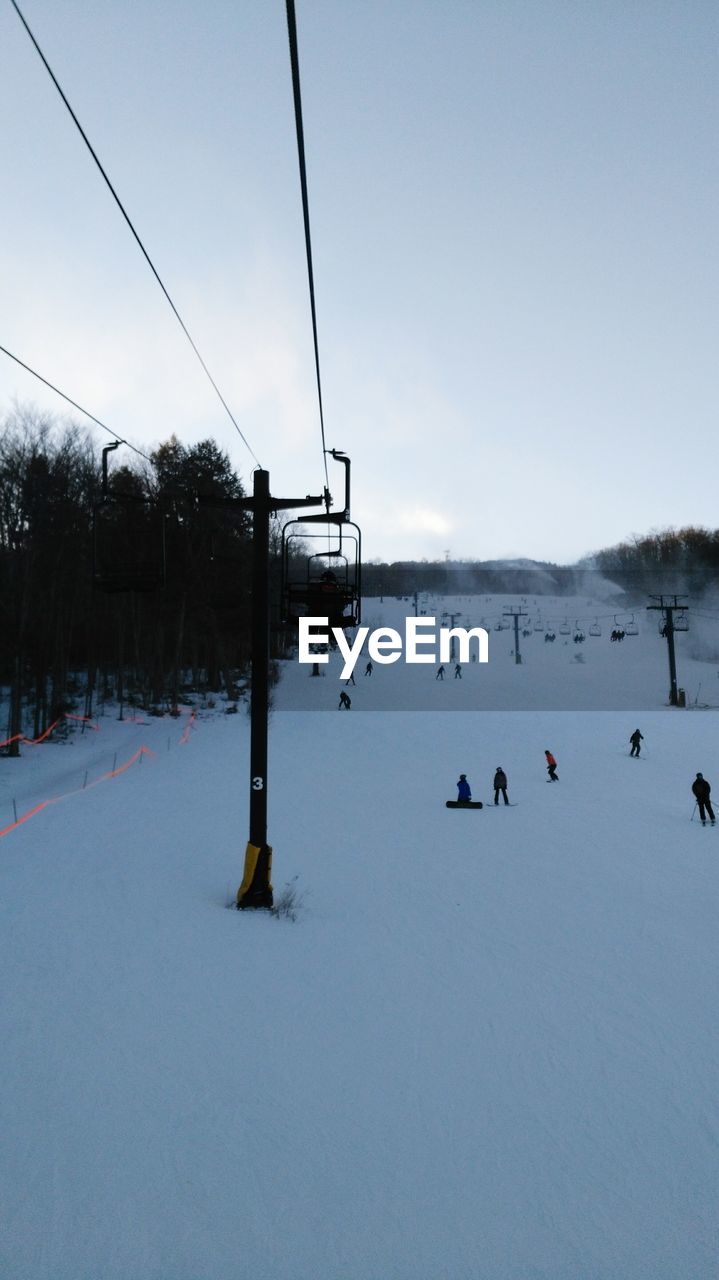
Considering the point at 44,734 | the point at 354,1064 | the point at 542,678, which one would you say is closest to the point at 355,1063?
the point at 354,1064

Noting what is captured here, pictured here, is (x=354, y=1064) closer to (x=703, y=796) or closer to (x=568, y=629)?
(x=703, y=796)

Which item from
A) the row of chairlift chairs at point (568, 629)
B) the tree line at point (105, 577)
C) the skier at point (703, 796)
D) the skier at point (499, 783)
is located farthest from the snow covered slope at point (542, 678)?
the skier at point (703, 796)

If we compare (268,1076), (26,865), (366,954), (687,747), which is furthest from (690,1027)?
(687,747)

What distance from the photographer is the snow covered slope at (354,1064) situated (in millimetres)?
3988

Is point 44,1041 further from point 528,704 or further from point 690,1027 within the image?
point 528,704

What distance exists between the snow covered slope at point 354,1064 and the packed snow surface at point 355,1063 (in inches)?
0.8

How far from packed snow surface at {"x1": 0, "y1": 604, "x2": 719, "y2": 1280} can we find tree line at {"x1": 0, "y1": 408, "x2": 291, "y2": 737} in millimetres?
6331

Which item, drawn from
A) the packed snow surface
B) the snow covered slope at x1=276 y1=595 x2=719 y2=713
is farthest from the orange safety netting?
the snow covered slope at x1=276 y1=595 x2=719 y2=713

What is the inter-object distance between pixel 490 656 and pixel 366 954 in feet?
191

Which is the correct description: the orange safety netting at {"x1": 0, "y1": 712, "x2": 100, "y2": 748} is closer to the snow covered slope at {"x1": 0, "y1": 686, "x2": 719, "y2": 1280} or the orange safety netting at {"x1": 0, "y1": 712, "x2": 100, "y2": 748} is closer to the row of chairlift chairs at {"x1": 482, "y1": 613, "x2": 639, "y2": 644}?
the snow covered slope at {"x1": 0, "y1": 686, "x2": 719, "y2": 1280}

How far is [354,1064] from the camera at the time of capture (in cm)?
579

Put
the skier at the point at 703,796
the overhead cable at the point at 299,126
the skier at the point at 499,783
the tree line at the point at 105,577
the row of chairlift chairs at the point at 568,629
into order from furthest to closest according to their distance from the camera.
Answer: the row of chairlift chairs at the point at 568,629
the tree line at the point at 105,577
the skier at the point at 499,783
the skier at the point at 703,796
the overhead cable at the point at 299,126

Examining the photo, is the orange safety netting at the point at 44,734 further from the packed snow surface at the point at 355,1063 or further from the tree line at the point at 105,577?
the packed snow surface at the point at 355,1063

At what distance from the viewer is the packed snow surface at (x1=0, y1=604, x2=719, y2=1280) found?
3.99 metres
